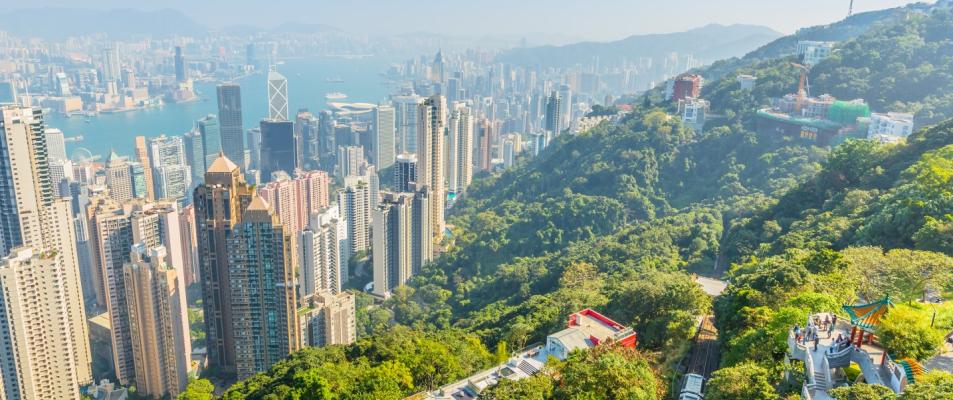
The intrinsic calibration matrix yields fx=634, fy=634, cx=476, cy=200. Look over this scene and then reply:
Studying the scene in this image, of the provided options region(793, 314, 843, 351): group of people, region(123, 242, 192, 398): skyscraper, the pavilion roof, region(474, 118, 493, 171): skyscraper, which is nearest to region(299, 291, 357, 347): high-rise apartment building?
region(123, 242, 192, 398): skyscraper

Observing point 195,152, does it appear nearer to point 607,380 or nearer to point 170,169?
point 170,169

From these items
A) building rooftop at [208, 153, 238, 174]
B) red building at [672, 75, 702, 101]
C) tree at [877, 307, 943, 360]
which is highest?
red building at [672, 75, 702, 101]

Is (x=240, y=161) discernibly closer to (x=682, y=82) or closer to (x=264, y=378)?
(x=682, y=82)

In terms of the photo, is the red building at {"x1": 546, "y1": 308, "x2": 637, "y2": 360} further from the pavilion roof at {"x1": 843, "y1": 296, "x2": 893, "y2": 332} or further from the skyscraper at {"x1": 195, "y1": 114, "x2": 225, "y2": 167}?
the skyscraper at {"x1": 195, "y1": 114, "x2": 225, "y2": 167}

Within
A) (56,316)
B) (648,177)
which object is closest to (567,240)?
(648,177)

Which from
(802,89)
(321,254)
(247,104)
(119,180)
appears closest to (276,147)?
(119,180)

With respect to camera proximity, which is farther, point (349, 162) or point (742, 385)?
point (349, 162)
